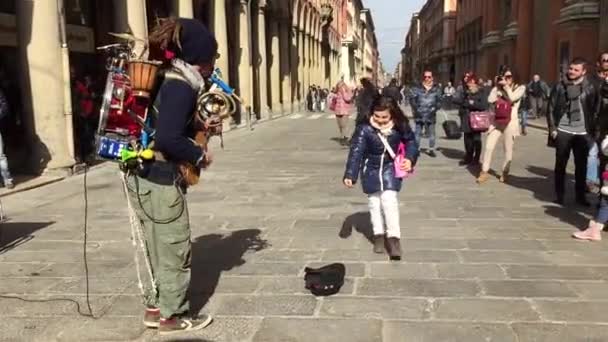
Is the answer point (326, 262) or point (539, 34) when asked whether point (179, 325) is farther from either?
point (539, 34)

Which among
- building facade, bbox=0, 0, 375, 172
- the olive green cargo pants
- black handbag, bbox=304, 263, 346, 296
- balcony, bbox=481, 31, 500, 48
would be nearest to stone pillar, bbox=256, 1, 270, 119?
building facade, bbox=0, 0, 375, 172

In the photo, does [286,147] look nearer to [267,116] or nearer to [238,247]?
[238,247]

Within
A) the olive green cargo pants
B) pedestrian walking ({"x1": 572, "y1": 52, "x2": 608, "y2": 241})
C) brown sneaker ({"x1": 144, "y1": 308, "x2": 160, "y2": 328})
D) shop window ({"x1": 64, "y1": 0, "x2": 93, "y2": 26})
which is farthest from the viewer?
shop window ({"x1": 64, "y1": 0, "x2": 93, "y2": 26})

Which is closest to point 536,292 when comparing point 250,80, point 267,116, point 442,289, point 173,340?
point 442,289

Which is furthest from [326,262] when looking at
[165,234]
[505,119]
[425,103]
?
[425,103]

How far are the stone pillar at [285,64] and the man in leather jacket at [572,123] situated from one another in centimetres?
2428

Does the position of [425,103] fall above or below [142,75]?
below

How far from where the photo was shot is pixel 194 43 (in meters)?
3.70

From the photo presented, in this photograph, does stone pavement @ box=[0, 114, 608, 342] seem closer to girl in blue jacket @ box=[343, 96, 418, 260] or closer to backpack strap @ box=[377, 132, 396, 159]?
girl in blue jacket @ box=[343, 96, 418, 260]

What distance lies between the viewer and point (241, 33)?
23.5 metres

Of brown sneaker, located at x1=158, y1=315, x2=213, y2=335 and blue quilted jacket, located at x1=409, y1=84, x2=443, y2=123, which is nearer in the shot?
brown sneaker, located at x1=158, y1=315, x2=213, y2=335

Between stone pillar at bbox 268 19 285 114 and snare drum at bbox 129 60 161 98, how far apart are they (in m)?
26.5

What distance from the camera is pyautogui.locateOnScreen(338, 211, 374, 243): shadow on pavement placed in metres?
6.62

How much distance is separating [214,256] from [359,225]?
1.86 m
